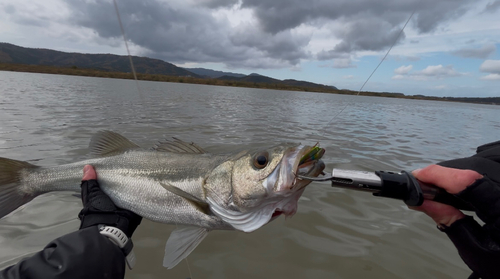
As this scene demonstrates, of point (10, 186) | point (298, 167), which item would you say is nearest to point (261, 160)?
point (298, 167)

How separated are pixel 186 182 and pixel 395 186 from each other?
69.7 inches

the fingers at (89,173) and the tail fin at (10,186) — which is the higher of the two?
the fingers at (89,173)

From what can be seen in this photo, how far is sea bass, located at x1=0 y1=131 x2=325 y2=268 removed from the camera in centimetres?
196

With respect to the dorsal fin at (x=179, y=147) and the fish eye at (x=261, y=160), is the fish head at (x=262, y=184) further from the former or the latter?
the dorsal fin at (x=179, y=147)

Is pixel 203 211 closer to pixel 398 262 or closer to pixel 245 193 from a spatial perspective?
pixel 245 193

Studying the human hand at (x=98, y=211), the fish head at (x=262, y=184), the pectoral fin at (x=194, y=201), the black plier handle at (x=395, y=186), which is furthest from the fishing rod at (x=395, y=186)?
the human hand at (x=98, y=211)

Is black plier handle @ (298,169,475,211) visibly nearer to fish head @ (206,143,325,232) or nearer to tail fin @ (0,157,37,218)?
fish head @ (206,143,325,232)

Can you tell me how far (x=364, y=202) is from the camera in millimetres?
5051

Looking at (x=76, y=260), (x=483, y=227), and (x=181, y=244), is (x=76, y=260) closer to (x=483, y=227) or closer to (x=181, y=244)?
(x=181, y=244)

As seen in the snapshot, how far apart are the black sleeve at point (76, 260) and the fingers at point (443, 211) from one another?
2149 millimetres

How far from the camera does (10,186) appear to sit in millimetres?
2852

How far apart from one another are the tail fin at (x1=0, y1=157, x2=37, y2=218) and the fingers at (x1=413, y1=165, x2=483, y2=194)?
3.82 metres

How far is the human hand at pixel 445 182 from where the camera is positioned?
5.03 ft

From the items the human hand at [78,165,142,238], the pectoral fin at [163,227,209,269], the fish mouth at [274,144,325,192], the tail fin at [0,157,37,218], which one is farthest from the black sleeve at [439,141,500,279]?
the tail fin at [0,157,37,218]
